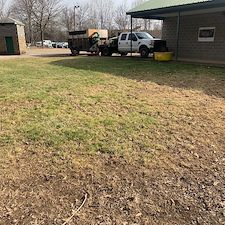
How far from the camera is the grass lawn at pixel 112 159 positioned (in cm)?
233

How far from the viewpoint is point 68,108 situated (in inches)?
213

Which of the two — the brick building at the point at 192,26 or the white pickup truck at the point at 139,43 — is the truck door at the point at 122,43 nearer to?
the white pickup truck at the point at 139,43

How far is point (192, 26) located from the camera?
16125 mm

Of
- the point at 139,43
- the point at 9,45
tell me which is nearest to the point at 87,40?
the point at 139,43

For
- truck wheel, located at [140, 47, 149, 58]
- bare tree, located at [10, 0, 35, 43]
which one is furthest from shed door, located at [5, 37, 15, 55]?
bare tree, located at [10, 0, 35, 43]

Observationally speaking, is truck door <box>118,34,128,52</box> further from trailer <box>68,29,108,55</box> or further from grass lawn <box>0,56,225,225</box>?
grass lawn <box>0,56,225,225</box>

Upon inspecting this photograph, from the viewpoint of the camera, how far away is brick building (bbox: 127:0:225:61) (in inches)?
548

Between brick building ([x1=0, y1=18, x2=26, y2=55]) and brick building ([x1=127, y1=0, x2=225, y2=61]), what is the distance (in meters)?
15.0

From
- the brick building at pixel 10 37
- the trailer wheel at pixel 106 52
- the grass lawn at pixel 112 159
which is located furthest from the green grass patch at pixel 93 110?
the brick building at pixel 10 37

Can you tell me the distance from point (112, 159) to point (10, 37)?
26359mm

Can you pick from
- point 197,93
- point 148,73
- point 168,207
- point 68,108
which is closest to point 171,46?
point 148,73

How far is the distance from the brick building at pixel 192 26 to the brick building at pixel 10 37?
15.0 m

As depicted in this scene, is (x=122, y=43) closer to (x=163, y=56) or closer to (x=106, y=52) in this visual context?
(x=106, y=52)

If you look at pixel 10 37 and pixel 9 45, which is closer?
pixel 10 37
